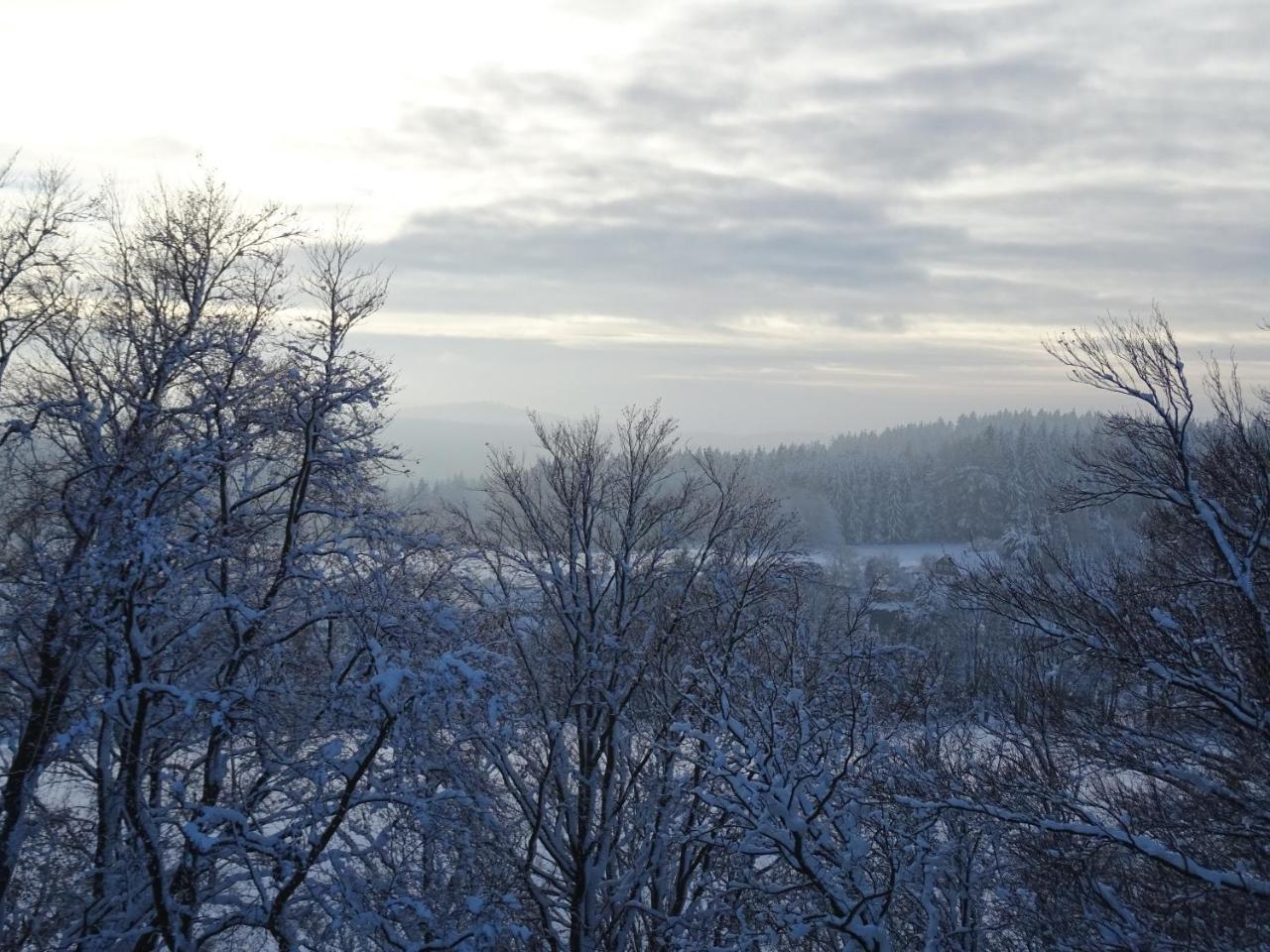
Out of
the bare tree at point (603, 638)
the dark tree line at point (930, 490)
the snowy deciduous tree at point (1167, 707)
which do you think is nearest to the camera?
the snowy deciduous tree at point (1167, 707)

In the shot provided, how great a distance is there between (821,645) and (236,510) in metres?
9.67

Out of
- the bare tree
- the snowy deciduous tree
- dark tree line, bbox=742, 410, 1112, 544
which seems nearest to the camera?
the snowy deciduous tree

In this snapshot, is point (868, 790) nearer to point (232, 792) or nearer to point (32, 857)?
point (232, 792)

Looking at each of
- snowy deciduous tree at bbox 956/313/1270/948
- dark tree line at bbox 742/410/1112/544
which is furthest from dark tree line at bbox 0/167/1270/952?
dark tree line at bbox 742/410/1112/544

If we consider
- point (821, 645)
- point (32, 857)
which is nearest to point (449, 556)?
point (32, 857)

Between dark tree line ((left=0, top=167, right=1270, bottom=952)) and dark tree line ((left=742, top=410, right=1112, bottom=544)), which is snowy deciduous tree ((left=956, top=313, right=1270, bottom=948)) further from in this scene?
dark tree line ((left=742, top=410, right=1112, bottom=544))

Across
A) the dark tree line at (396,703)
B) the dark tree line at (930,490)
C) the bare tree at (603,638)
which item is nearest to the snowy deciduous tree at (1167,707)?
the dark tree line at (396,703)

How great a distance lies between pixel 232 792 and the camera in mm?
9648

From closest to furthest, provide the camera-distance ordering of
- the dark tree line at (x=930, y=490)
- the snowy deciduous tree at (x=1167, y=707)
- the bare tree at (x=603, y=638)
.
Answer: the snowy deciduous tree at (x=1167, y=707) → the bare tree at (x=603, y=638) → the dark tree line at (x=930, y=490)

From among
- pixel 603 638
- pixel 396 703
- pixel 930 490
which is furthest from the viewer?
pixel 930 490

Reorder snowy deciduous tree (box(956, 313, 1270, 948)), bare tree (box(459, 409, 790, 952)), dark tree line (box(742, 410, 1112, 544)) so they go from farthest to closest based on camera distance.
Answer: dark tree line (box(742, 410, 1112, 544))
bare tree (box(459, 409, 790, 952))
snowy deciduous tree (box(956, 313, 1270, 948))

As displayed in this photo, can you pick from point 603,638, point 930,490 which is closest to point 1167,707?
point 603,638

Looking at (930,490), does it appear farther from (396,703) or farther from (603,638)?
(396,703)

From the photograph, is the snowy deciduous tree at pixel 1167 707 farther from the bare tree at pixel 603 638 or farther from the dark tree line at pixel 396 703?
the bare tree at pixel 603 638
